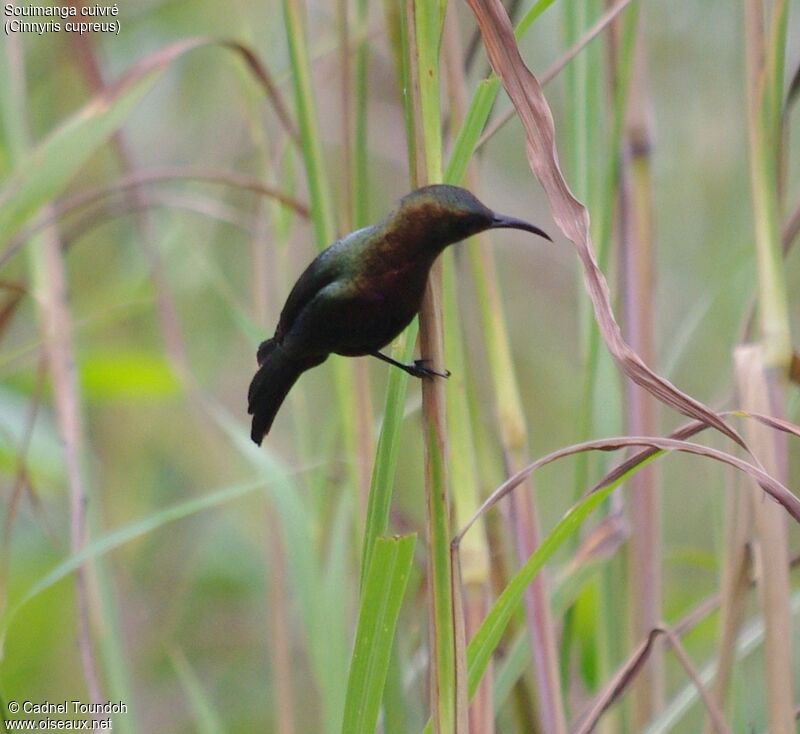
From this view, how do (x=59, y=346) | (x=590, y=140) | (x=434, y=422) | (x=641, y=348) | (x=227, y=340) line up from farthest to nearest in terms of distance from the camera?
(x=227, y=340) → (x=59, y=346) → (x=641, y=348) → (x=590, y=140) → (x=434, y=422)

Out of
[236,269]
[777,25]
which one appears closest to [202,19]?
[236,269]

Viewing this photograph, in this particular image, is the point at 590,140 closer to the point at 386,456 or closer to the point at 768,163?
the point at 768,163

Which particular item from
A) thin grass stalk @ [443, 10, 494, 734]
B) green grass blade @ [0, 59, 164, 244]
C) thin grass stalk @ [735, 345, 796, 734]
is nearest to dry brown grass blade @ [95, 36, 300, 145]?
green grass blade @ [0, 59, 164, 244]

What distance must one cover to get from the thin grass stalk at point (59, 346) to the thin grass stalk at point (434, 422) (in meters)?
0.62

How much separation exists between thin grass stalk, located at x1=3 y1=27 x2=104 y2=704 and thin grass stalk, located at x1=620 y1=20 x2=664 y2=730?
0.69 metres

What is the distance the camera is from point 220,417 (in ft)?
4.81

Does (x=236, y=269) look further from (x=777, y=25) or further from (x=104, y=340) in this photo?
(x=777, y=25)

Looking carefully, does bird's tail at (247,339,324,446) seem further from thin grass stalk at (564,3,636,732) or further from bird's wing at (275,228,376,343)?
thin grass stalk at (564,3,636,732)

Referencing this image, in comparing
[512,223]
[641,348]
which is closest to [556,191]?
[512,223]

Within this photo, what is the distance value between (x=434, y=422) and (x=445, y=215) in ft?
0.49

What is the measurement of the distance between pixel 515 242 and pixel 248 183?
1355 mm

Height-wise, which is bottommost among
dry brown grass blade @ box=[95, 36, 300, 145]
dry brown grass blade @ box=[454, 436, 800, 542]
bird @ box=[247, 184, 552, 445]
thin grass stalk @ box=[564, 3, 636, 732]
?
dry brown grass blade @ box=[454, 436, 800, 542]

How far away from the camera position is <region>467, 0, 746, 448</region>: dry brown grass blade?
72cm

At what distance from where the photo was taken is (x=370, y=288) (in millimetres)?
790
